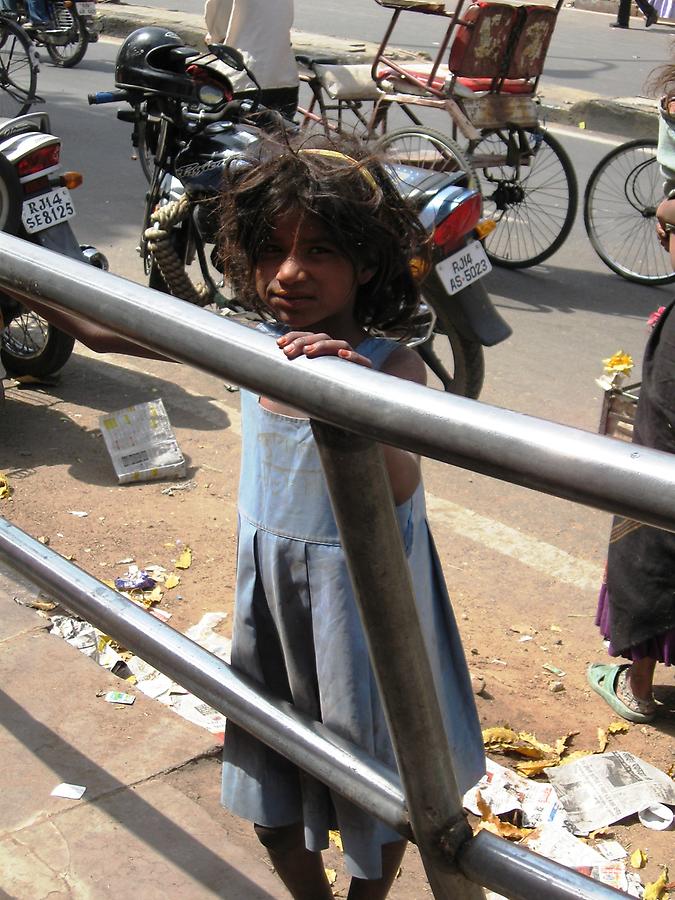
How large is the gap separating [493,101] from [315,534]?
19.3 feet

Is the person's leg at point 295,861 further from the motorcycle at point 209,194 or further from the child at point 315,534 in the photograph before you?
the motorcycle at point 209,194

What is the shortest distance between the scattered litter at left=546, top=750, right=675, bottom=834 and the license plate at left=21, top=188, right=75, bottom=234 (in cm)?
304

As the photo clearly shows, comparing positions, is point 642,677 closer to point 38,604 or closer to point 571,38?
point 38,604

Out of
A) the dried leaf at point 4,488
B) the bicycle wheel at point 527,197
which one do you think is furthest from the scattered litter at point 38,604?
the bicycle wheel at point 527,197

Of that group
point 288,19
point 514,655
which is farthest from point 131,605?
point 288,19

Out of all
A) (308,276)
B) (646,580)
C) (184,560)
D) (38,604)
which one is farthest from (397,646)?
(184,560)

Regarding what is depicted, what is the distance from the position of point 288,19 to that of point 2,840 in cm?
566

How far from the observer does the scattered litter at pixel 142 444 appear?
4.31m

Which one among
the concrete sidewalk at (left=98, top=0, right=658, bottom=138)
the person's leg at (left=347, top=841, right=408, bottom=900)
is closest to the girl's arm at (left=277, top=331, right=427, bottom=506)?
the person's leg at (left=347, top=841, right=408, bottom=900)

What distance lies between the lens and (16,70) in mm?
11938

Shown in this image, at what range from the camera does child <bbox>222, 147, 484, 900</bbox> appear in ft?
5.56

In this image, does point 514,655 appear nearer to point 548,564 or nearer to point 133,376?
point 548,564

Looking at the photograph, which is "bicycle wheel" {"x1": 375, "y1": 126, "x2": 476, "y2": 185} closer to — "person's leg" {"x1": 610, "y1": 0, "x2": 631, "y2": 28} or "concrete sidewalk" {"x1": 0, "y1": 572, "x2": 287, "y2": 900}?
"concrete sidewalk" {"x1": 0, "y1": 572, "x2": 287, "y2": 900}

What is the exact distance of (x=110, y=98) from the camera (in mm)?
5336
